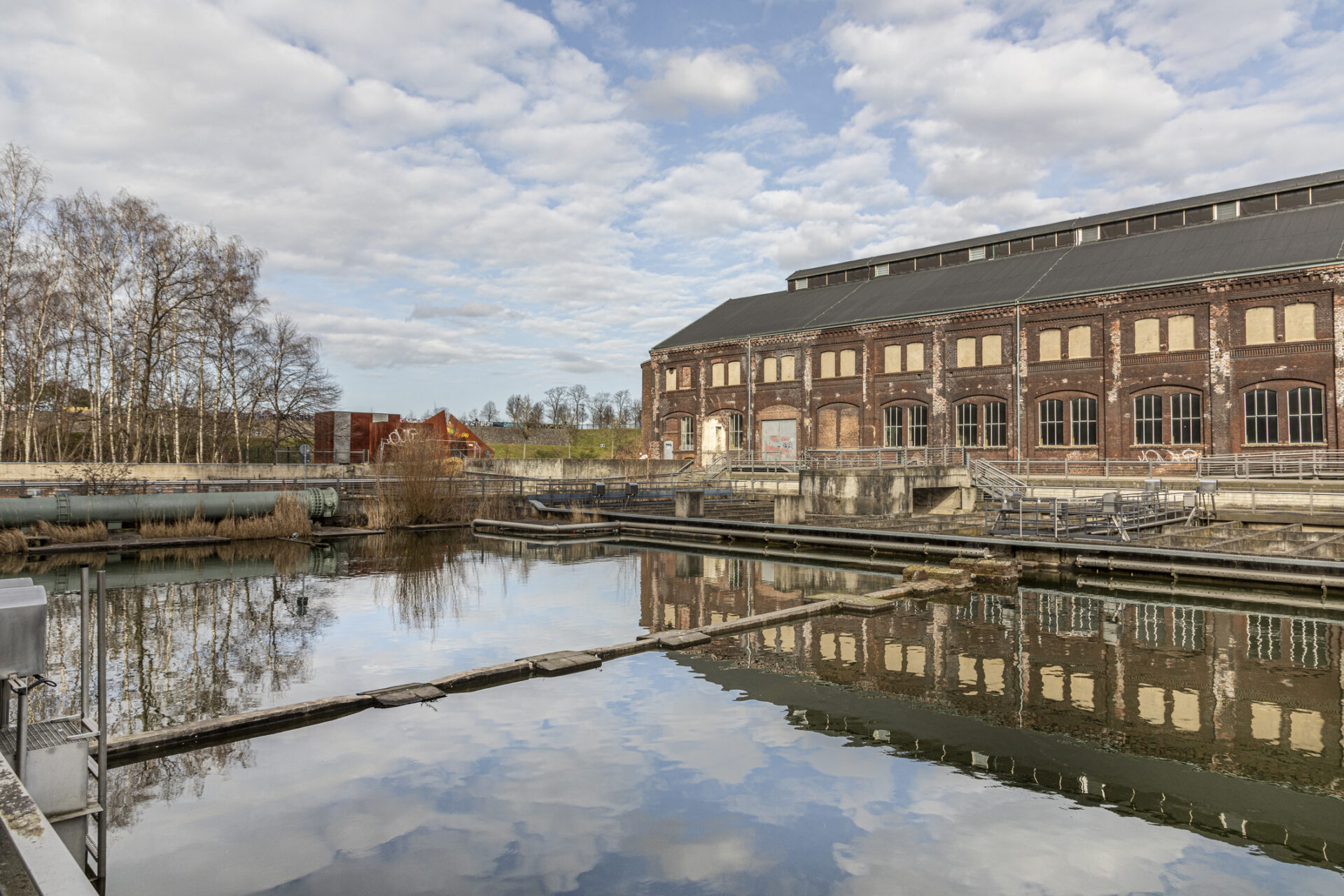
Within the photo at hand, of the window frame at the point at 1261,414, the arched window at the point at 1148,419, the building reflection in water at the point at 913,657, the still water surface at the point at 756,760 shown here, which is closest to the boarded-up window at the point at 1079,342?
the arched window at the point at 1148,419

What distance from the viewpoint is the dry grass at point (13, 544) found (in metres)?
16.5

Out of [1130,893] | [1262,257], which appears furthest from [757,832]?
[1262,257]

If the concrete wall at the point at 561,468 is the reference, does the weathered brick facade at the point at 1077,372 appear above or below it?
above

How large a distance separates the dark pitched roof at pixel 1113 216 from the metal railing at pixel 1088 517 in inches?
743

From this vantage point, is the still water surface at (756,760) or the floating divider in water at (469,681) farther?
the floating divider in water at (469,681)

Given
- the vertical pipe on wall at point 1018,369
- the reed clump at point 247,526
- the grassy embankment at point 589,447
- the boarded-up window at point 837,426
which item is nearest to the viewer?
the reed clump at point 247,526

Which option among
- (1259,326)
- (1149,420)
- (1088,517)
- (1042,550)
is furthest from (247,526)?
(1259,326)

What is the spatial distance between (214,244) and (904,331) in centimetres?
3163

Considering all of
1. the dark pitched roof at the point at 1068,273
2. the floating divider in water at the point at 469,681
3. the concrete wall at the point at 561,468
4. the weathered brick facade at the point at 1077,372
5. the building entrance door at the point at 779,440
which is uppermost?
the dark pitched roof at the point at 1068,273

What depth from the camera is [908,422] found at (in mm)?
36875

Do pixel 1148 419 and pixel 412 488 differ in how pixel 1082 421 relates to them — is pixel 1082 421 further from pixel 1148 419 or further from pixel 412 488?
pixel 412 488

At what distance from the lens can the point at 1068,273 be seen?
110 ft

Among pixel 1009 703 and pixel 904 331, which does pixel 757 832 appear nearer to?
pixel 1009 703

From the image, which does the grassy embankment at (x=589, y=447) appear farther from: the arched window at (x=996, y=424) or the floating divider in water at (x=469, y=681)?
the floating divider in water at (x=469, y=681)
